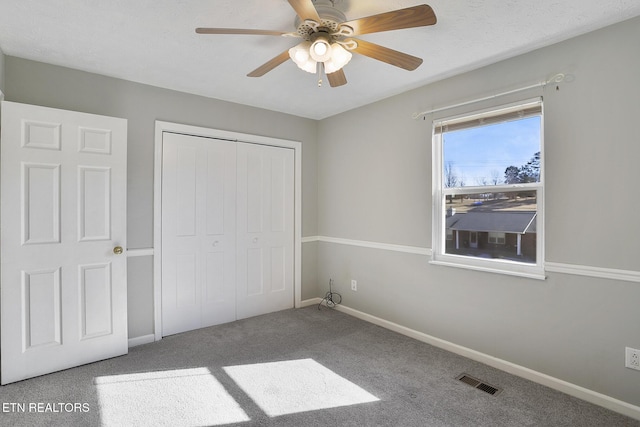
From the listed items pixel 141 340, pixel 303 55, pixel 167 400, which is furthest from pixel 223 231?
pixel 303 55

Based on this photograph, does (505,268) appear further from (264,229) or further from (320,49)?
(264,229)

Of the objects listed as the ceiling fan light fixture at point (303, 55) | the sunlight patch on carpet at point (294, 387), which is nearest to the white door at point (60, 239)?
the sunlight patch on carpet at point (294, 387)

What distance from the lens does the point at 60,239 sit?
2.60m

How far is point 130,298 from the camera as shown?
307 centimetres

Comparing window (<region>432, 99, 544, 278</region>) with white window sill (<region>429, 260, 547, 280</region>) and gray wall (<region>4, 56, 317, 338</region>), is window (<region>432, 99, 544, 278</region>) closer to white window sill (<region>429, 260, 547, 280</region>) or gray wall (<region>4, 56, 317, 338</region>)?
white window sill (<region>429, 260, 547, 280</region>)

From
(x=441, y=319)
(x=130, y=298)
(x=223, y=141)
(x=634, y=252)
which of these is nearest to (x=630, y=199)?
(x=634, y=252)

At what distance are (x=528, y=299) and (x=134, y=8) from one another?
10.7 feet

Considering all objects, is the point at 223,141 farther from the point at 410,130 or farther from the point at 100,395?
the point at 100,395

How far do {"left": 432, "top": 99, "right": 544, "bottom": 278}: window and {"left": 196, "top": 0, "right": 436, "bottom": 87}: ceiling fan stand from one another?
3.66 ft

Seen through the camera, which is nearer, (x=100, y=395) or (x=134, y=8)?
(x=134, y=8)

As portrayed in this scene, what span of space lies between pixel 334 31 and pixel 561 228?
2018 mm

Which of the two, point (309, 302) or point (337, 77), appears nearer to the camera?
point (337, 77)

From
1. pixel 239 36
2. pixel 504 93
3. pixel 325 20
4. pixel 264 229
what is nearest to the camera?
pixel 325 20

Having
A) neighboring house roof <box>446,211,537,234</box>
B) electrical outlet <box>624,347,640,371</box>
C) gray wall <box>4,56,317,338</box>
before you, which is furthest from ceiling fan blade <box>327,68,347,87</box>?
electrical outlet <box>624,347,640,371</box>
